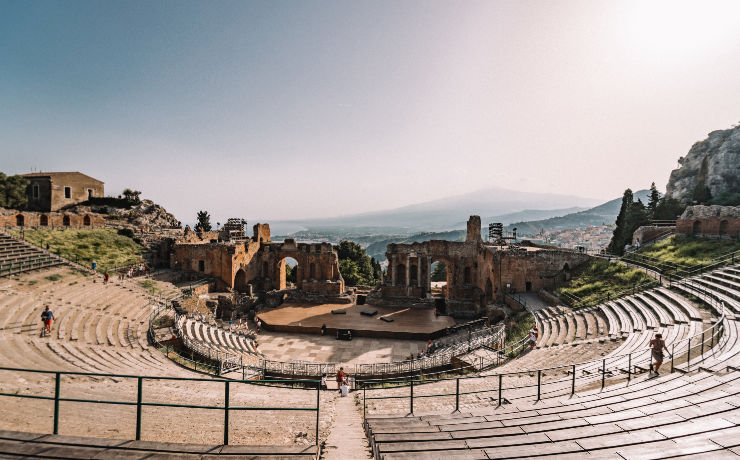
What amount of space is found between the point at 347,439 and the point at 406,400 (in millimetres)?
4603

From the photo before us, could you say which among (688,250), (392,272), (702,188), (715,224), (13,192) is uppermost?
(702,188)

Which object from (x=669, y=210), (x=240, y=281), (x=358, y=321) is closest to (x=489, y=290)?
(x=358, y=321)

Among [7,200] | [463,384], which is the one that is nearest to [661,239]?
[463,384]

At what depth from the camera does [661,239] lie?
30062mm

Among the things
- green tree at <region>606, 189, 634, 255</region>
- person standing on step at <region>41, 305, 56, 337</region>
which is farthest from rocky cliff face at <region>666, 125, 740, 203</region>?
person standing on step at <region>41, 305, 56, 337</region>

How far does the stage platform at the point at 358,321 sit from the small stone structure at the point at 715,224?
2128 centimetres

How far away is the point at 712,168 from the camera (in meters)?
48.9

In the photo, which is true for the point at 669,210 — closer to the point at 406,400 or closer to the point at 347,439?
the point at 406,400

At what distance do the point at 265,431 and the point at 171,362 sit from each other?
11.1 meters

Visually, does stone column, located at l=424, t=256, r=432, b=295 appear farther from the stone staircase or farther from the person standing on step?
the stone staircase

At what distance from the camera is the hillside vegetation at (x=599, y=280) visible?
21766mm

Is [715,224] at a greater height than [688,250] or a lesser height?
greater

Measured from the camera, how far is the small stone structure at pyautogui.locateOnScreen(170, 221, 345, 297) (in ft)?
109

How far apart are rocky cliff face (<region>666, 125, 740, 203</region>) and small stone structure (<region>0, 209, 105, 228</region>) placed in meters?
79.8
